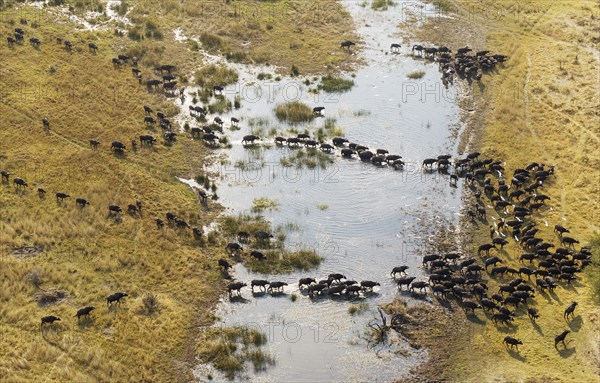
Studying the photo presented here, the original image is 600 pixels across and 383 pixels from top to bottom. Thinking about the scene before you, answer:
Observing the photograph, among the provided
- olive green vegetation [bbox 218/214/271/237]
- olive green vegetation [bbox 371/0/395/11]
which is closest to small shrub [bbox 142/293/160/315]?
olive green vegetation [bbox 218/214/271/237]

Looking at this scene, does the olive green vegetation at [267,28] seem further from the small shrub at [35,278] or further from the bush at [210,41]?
the small shrub at [35,278]

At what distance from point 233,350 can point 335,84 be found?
97.1 feet

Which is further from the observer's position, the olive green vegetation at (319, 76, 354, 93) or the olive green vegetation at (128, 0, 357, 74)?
the olive green vegetation at (128, 0, 357, 74)

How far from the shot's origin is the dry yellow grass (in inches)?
1238

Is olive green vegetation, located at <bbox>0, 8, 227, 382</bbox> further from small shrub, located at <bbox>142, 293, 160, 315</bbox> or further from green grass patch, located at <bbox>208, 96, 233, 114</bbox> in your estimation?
green grass patch, located at <bbox>208, 96, 233, 114</bbox>

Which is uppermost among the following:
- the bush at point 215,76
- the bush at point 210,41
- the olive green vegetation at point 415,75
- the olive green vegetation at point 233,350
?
the bush at point 210,41

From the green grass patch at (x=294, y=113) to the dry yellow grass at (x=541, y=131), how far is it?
39.5 feet

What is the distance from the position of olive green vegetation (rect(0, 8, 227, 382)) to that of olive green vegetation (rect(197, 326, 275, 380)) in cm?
95

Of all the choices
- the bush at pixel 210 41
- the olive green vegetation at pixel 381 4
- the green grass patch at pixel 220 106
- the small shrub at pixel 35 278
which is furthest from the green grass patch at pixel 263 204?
the olive green vegetation at pixel 381 4

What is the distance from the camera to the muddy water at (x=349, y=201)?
32.0m

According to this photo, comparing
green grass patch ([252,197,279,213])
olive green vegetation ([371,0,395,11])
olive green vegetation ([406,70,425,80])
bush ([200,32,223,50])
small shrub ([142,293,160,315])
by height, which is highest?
olive green vegetation ([371,0,395,11])

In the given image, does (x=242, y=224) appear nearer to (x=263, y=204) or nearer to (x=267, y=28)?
(x=263, y=204)

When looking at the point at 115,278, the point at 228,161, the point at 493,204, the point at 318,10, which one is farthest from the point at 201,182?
the point at 318,10

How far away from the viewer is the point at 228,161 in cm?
4603
